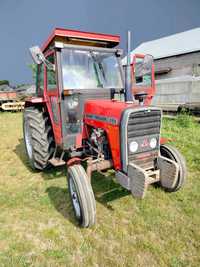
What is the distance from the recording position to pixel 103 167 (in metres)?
2.52

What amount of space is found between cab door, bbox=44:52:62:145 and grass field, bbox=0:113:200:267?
3.02ft

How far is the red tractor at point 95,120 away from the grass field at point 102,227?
0.25 m

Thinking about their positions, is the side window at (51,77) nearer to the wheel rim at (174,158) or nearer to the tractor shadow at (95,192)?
the tractor shadow at (95,192)

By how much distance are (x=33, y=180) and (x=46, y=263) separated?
180 cm

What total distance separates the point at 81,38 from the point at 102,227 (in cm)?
258

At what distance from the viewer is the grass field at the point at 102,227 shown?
1998mm

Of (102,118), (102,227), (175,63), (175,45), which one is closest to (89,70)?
(102,118)

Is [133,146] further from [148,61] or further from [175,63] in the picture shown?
[175,63]

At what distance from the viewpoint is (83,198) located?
7.22 ft

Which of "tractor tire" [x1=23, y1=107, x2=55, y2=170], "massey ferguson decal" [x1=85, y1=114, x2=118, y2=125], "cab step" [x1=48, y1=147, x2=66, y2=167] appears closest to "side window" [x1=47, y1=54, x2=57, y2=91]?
"tractor tire" [x1=23, y1=107, x2=55, y2=170]

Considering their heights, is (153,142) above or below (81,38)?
below

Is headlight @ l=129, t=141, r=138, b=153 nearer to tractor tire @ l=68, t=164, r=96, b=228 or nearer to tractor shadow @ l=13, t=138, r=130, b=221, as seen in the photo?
tractor tire @ l=68, t=164, r=96, b=228

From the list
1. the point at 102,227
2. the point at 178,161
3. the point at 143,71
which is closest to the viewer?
the point at 102,227

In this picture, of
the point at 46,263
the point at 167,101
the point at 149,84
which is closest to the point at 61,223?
the point at 46,263
